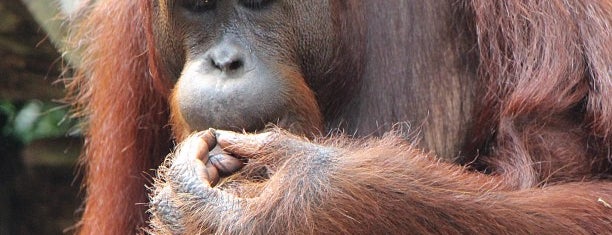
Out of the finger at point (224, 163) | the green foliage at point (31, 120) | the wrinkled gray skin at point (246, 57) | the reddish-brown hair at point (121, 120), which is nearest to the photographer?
the finger at point (224, 163)

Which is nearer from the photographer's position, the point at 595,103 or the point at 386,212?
the point at 386,212

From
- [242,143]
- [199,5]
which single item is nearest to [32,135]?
[199,5]

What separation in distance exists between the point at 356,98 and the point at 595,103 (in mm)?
712

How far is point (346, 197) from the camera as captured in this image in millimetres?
2705

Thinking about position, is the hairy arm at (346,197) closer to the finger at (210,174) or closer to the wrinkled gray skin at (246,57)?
the finger at (210,174)

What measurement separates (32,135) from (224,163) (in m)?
2.57

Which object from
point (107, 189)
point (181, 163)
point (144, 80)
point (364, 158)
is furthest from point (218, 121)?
point (107, 189)

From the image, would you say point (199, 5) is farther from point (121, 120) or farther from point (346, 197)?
point (121, 120)

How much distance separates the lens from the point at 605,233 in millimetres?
2912

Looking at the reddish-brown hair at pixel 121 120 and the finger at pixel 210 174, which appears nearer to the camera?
the finger at pixel 210 174

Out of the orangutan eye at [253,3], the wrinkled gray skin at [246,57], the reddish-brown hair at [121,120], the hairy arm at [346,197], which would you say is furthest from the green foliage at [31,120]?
the hairy arm at [346,197]

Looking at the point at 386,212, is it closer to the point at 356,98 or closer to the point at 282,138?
the point at 282,138

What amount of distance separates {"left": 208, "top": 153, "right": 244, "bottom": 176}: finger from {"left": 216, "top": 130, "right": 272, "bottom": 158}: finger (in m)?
0.02

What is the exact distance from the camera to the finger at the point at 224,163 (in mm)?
Result: 2842
